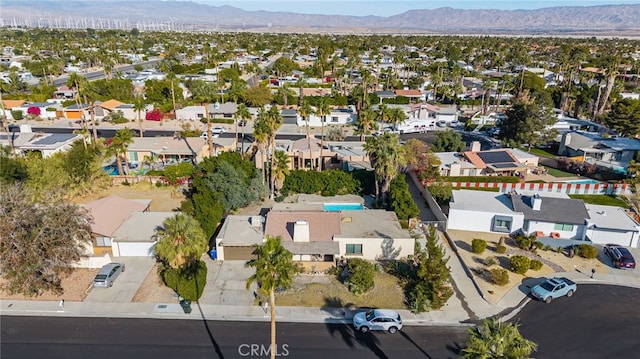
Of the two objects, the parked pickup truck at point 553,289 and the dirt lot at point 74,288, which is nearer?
the dirt lot at point 74,288

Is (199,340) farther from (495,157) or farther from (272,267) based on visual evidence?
(495,157)

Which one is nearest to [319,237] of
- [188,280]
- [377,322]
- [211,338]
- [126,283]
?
[377,322]

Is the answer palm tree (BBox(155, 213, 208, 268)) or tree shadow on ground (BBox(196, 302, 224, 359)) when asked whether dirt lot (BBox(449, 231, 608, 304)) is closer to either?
tree shadow on ground (BBox(196, 302, 224, 359))

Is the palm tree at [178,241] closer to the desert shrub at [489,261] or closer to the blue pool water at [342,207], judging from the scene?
the blue pool water at [342,207]

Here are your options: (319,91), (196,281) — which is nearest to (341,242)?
(196,281)

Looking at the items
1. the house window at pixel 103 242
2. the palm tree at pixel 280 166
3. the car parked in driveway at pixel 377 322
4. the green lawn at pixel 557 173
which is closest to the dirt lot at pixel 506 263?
the car parked in driveway at pixel 377 322

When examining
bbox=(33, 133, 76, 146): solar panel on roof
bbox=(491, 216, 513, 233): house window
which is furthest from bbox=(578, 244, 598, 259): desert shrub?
bbox=(33, 133, 76, 146): solar panel on roof

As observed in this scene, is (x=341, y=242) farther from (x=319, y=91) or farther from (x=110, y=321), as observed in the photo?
(x=319, y=91)
